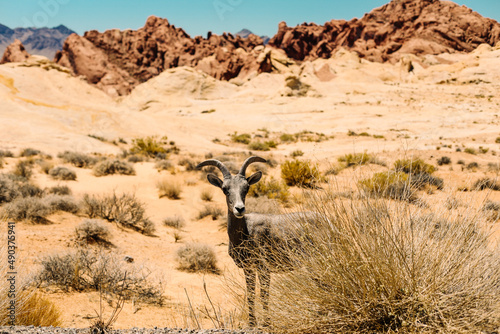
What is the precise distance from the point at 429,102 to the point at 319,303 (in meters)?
46.3

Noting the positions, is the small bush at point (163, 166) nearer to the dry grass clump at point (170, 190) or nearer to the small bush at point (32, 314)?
the dry grass clump at point (170, 190)

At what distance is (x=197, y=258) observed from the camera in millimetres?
6316

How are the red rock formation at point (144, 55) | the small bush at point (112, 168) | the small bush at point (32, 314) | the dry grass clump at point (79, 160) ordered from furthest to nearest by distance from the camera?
the red rock formation at point (144, 55) → the dry grass clump at point (79, 160) → the small bush at point (112, 168) → the small bush at point (32, 314)

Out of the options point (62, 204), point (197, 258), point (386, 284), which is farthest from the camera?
point (62, 204)

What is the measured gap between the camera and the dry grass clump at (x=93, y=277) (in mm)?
4668

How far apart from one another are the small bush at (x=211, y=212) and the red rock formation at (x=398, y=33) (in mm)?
98950

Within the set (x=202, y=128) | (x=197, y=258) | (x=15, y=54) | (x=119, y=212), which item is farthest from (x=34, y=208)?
(x=15, y=54)

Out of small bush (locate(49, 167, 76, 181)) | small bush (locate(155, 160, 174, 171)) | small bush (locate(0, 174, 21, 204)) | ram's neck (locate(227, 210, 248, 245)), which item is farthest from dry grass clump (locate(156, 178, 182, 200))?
ram's neck (locate(227, 210, 248, 245))

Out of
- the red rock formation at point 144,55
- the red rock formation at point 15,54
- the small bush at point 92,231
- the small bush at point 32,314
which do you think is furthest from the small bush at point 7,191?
the red rock formation at point 15,54

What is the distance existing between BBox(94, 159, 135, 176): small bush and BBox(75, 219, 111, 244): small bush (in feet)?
24.3

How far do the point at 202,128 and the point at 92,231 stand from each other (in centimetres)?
2717

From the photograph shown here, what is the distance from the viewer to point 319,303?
2.46 meters

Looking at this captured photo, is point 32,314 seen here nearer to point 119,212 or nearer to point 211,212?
point 119,212

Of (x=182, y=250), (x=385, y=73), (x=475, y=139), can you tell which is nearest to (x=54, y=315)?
(x=182, y=250)
